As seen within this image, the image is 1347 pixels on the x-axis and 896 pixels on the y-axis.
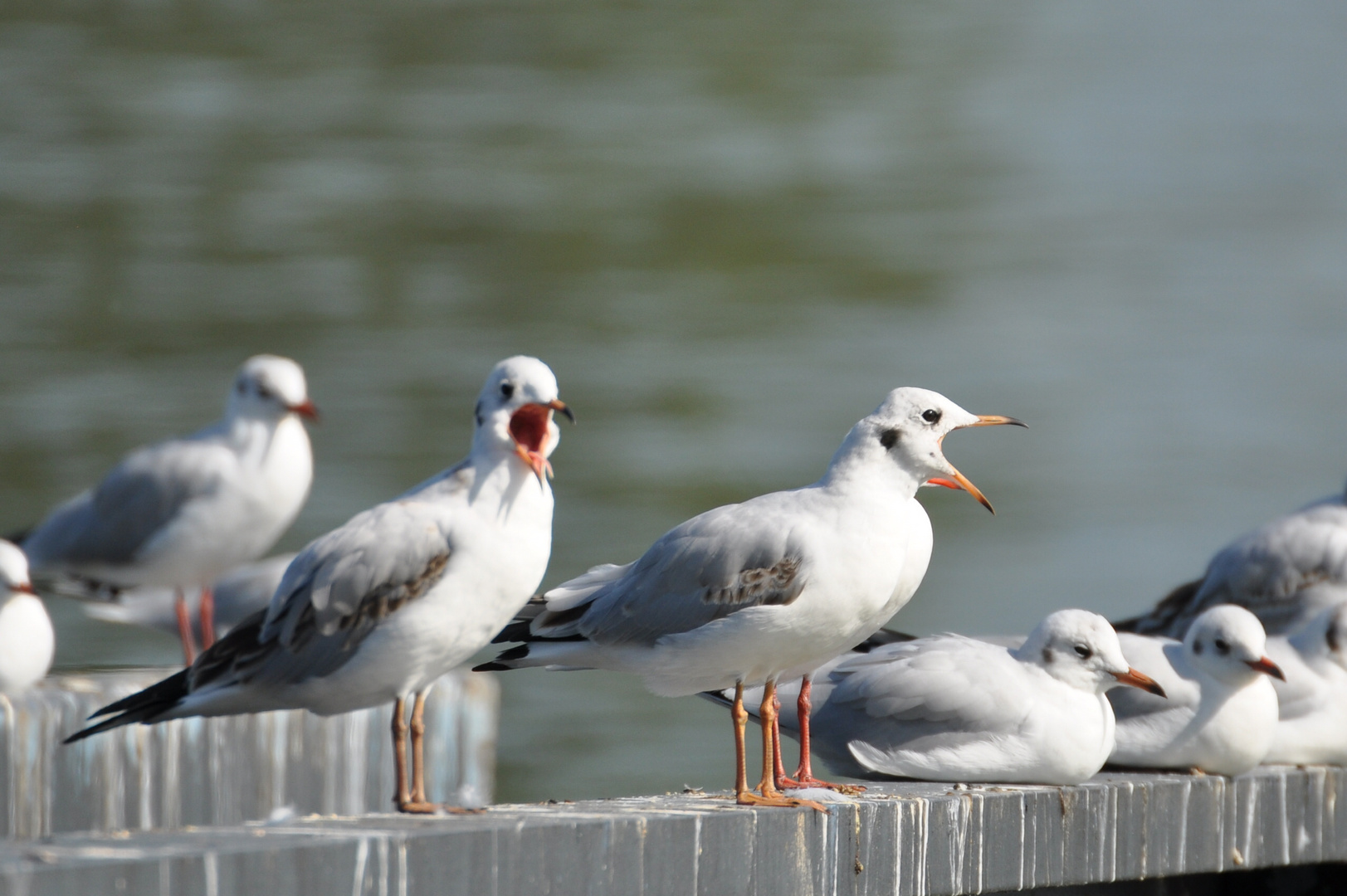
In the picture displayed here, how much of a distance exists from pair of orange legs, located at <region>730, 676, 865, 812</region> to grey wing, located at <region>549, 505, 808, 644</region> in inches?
8.5

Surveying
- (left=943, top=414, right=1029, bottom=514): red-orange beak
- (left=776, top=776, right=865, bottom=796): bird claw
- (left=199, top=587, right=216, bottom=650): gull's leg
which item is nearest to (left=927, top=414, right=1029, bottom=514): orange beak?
(left=943, top=414, right=1029, bottom=514): red-orange beak

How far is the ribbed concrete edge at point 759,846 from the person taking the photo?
2.31 metres

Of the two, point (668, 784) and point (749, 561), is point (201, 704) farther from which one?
point (668, 784)

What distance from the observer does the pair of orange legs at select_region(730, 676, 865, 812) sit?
3287 mm

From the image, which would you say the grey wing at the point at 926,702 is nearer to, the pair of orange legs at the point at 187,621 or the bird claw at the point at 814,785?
the bird claw at the point at 814,785

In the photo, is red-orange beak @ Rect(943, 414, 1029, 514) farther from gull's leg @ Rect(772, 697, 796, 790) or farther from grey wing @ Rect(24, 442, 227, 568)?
grey wing @ Rect(24, 442, 227, 568)

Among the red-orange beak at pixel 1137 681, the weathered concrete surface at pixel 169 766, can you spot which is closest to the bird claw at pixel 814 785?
the red-orange beak at pixel 1137 681

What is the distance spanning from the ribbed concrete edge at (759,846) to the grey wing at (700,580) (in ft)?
1.19

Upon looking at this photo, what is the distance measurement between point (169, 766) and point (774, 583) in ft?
8.87

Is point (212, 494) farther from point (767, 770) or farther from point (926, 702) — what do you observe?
point (767, 770)

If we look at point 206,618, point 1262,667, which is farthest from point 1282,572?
point 206,618

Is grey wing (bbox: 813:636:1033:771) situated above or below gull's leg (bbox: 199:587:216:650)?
below

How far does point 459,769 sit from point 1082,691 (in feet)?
9.45

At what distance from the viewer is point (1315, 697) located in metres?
4.85
